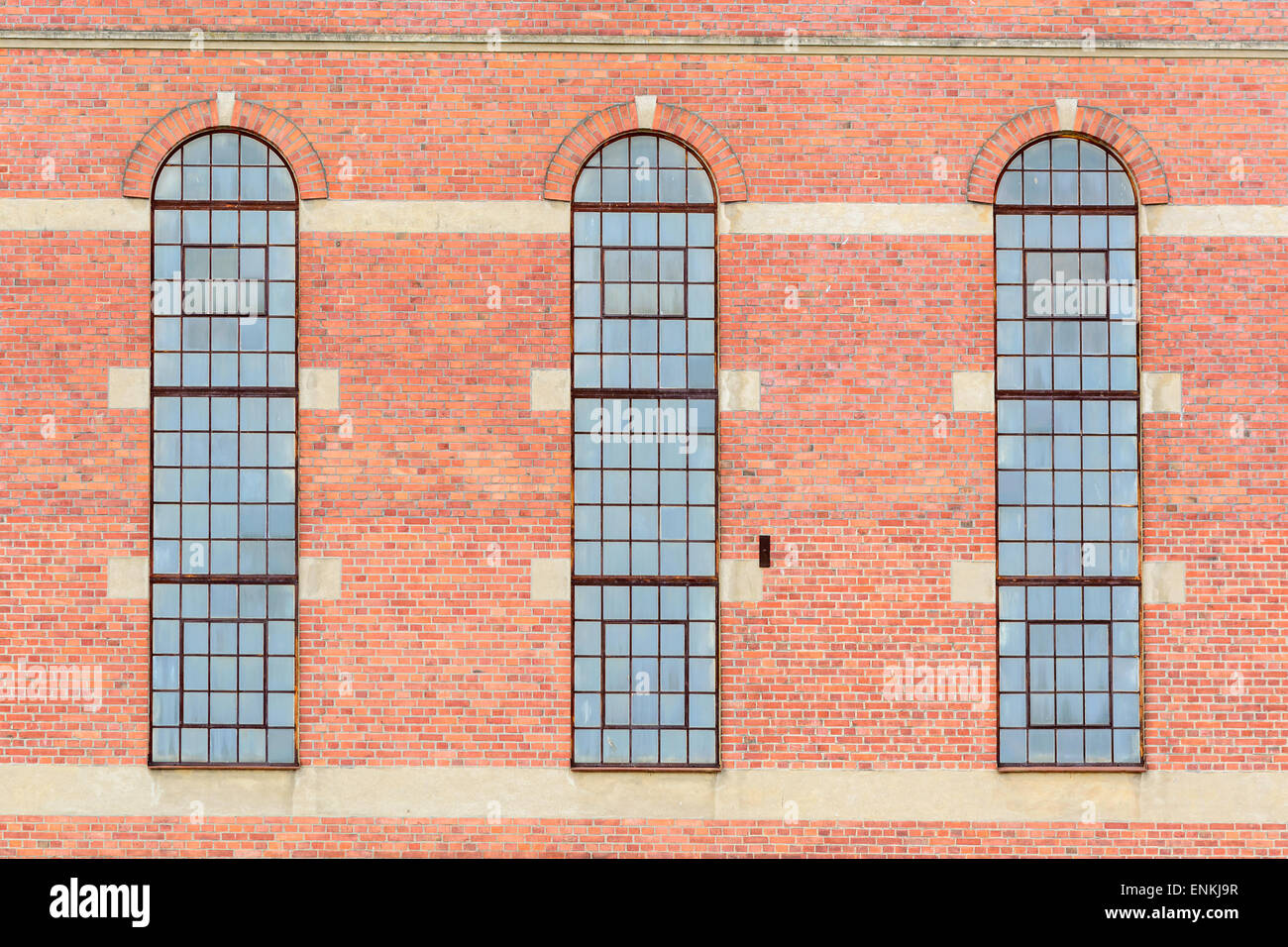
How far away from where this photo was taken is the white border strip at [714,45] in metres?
12.0

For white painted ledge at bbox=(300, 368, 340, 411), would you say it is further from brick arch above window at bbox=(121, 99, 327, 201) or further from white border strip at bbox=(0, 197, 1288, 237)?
brick arch above window at bbox=(121, 99, 327, 201)

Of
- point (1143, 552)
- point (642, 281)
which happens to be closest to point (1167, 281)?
point (1143, 552)

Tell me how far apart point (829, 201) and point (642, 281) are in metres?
1.86

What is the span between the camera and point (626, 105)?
12094 mm

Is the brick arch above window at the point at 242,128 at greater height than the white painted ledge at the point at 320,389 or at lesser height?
greater

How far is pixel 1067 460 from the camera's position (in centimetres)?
1216

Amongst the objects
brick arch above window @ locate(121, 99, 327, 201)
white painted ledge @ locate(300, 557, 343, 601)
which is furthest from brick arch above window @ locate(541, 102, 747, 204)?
white painted ledge @ locate(300, 557, 343, 601)

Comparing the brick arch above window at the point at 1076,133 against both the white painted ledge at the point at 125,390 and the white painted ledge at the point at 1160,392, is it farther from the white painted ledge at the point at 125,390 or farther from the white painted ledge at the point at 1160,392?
the white painted ledge at the point at 125,390

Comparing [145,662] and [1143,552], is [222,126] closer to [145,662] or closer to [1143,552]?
[145,662]

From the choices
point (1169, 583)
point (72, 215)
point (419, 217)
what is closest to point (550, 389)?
point (419, 217)

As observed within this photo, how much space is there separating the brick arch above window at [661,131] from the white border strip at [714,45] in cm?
57

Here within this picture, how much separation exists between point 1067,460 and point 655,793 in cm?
484

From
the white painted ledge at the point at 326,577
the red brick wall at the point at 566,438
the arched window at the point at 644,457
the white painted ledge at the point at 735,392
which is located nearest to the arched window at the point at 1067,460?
the red brick wall at the point at 566,438

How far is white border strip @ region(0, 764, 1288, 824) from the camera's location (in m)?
11.8
